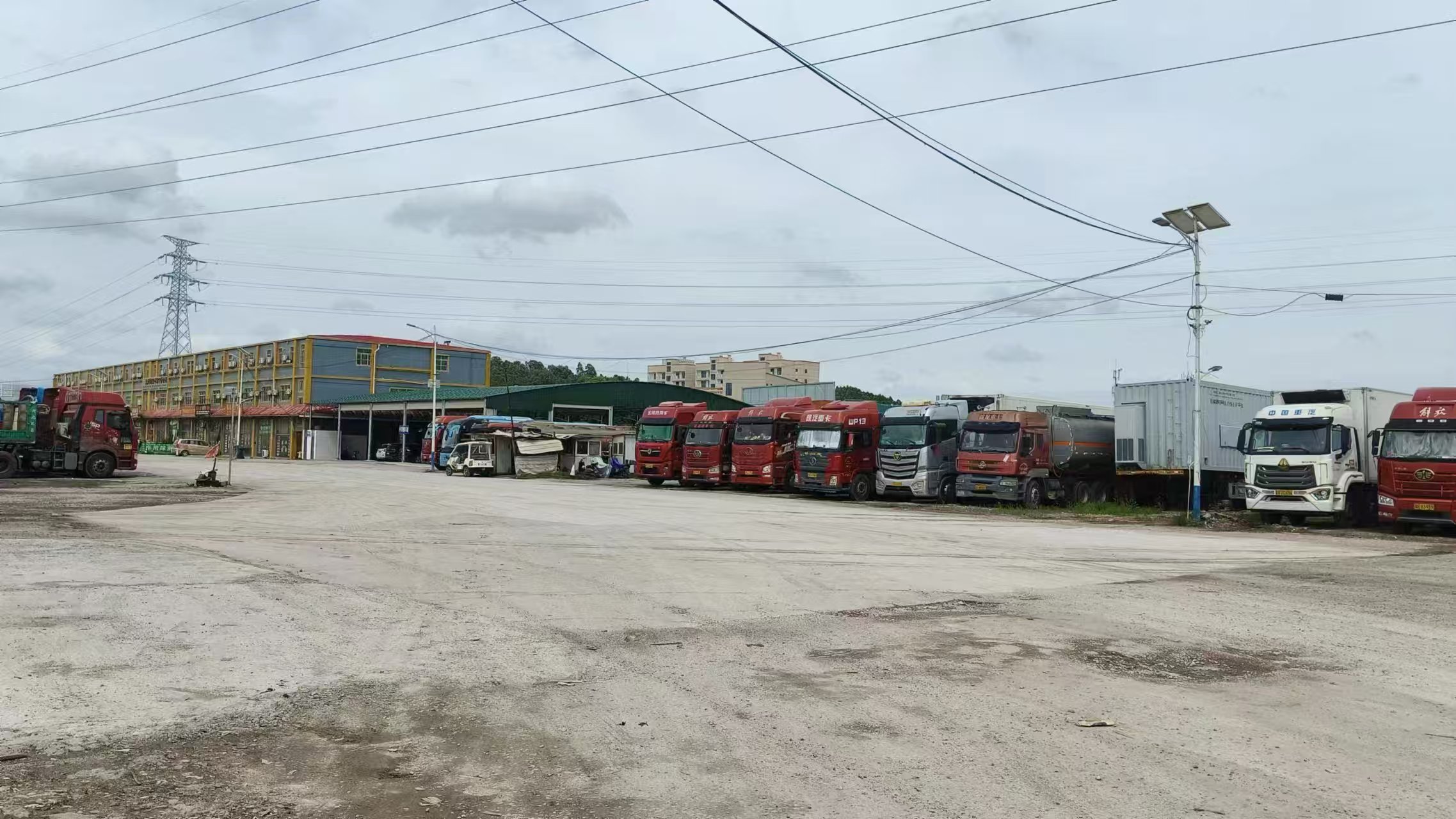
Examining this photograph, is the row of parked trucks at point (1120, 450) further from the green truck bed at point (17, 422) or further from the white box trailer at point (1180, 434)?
the green truck bed at point (17, 422)

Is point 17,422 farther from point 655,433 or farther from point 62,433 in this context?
point 655,433

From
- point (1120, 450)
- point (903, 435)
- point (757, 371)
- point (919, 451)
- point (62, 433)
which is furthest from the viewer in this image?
point (757, 371)

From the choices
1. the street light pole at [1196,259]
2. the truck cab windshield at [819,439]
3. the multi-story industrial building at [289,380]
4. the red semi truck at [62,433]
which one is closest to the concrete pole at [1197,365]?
the street light pole at [1196,259]

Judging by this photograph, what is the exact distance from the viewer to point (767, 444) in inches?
1382

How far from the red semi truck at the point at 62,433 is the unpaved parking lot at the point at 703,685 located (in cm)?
2226

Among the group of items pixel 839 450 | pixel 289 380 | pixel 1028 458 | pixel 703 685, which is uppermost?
pixel 289 380

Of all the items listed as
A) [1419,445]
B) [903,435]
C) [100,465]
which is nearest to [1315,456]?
[1419,445]

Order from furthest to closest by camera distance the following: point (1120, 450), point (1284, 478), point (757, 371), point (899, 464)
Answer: point (757, 371), point (899, 464), point (1120, 450), point (1284, 478)

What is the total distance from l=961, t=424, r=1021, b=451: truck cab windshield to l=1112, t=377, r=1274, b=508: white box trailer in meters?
3.67

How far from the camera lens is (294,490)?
29719 mm

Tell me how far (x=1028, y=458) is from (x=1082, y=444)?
3.67m

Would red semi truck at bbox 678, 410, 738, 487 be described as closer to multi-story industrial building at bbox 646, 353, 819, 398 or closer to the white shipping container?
the white shipping container

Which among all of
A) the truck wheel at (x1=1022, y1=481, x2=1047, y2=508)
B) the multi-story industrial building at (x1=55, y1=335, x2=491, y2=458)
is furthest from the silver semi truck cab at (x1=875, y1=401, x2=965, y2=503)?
the multi-story industrial building at (x1=55, y1=335, x2=491, y2=458)

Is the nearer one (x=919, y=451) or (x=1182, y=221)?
(x=1182, y=221)
